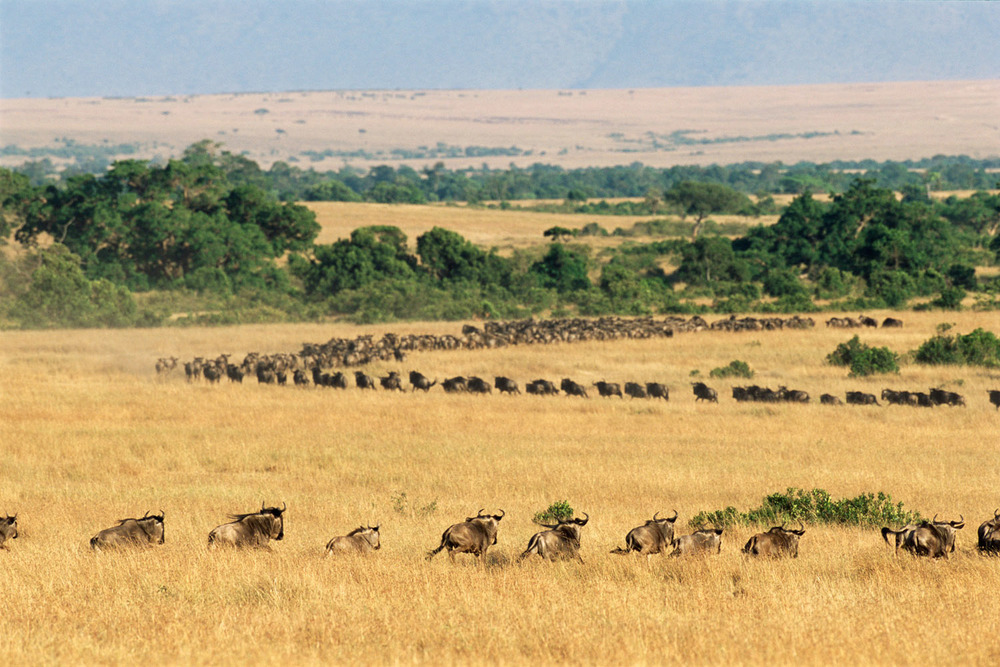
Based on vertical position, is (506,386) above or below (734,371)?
above

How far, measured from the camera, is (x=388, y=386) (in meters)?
32.1

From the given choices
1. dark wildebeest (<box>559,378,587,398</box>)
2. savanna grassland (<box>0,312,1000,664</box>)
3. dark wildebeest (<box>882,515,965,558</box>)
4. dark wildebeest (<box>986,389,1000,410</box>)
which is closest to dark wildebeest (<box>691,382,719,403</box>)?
savanna grassland (<box>0,312,1000,664</box>)

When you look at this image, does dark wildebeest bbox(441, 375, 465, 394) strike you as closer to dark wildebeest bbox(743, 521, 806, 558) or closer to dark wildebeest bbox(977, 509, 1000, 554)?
dark wildebeest bbox(743, 521, 806, 558)

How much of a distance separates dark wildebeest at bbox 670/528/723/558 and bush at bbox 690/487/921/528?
7.14 ft

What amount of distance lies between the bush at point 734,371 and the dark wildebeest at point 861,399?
665 centimetres

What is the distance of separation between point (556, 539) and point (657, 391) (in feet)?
62.3

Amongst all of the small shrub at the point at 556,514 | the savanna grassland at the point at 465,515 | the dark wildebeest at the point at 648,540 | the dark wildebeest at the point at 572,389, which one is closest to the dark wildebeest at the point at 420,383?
the savanna grassland at the point at 465,515

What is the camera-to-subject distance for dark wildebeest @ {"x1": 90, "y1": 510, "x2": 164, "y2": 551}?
12133 mm

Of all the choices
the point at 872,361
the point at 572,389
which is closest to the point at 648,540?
the point at 572,389

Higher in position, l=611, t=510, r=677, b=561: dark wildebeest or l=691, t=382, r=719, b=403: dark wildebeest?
l=611, t=510, r=677, b=561: dark wildebeest

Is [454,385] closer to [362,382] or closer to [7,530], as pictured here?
[362,382]

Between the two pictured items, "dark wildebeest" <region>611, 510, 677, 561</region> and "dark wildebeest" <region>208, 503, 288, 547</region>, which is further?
"dark wildebeest" <region>208, 503, 288, 547</region>

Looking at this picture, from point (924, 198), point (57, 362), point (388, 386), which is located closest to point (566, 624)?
point (388, 386)

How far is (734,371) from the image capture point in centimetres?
3497
